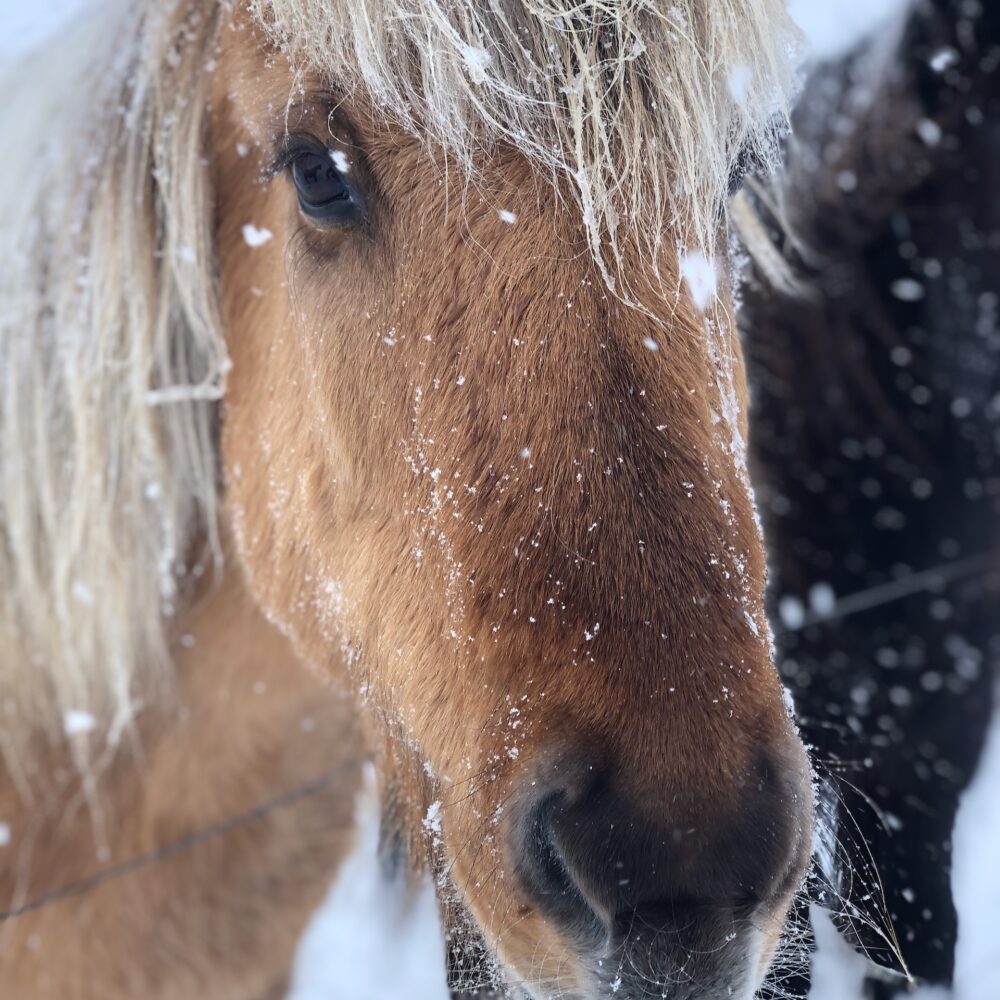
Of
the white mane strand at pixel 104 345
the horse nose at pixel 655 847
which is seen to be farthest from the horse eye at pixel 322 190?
the horse nose at pixel 655 847

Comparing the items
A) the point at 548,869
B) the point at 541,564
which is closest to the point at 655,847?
the point at 548,869

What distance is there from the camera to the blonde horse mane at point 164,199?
759 millimetres

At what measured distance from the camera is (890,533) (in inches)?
53.0

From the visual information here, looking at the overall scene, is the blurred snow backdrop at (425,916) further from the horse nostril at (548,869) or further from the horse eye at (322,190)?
the horse eye at (322,190)

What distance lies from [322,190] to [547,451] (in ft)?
→ 1.26

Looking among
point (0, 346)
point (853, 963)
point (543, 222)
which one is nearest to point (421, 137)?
point (543, 222)

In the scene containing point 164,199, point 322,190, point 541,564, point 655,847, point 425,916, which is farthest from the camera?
point 425,916

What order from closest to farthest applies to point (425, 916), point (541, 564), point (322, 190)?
point (541, 564), point (322, 190), point (425, 916)

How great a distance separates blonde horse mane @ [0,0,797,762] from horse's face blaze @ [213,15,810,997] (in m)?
0.05

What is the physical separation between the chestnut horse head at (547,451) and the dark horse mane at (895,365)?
498mm

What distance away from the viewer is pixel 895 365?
4.55 ft

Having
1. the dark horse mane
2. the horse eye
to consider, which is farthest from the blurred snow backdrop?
the horse eye

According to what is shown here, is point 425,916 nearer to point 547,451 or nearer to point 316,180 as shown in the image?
point 547,451

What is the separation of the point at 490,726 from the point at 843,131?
1189 mm
